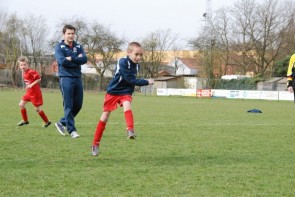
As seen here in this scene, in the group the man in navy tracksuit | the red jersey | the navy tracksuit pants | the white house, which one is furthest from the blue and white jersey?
the white house

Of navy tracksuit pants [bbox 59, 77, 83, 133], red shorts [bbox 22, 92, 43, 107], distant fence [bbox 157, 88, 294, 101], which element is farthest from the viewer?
distant fence [bbox 157, 88, 294, 101]

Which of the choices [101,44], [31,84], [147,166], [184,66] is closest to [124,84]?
[147,166]

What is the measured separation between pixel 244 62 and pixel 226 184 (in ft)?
222

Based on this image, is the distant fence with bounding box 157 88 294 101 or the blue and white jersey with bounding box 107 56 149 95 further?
the distant fence with bounding box 157 88 294 101

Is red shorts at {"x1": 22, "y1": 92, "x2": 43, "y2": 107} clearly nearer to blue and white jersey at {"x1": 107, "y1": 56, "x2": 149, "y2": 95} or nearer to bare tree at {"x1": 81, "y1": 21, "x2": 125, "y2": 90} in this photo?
blue and white jersey at {"x1": 107, "y1": 56, "x2": 149, "y2": 95}


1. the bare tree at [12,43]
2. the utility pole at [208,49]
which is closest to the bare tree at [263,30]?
the utility pole at [208,49]

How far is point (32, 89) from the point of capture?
11289 mm

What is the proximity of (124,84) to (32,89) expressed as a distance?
5187 millimetres

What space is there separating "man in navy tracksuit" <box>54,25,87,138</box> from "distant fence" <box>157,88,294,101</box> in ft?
112

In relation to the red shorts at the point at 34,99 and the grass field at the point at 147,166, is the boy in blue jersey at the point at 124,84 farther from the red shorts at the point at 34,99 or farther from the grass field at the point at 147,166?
the red shorts at the point at 34,99

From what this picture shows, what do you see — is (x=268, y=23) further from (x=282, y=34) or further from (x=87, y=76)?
(x=87, y=76)

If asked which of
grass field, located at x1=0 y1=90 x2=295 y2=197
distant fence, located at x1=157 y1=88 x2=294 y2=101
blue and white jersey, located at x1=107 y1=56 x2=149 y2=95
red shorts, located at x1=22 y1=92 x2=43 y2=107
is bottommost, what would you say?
grass field, located at x1=0 y1=90 x2=295 y2=197

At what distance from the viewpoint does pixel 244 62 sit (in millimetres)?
70625

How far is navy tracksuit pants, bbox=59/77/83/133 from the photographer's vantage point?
852cm
